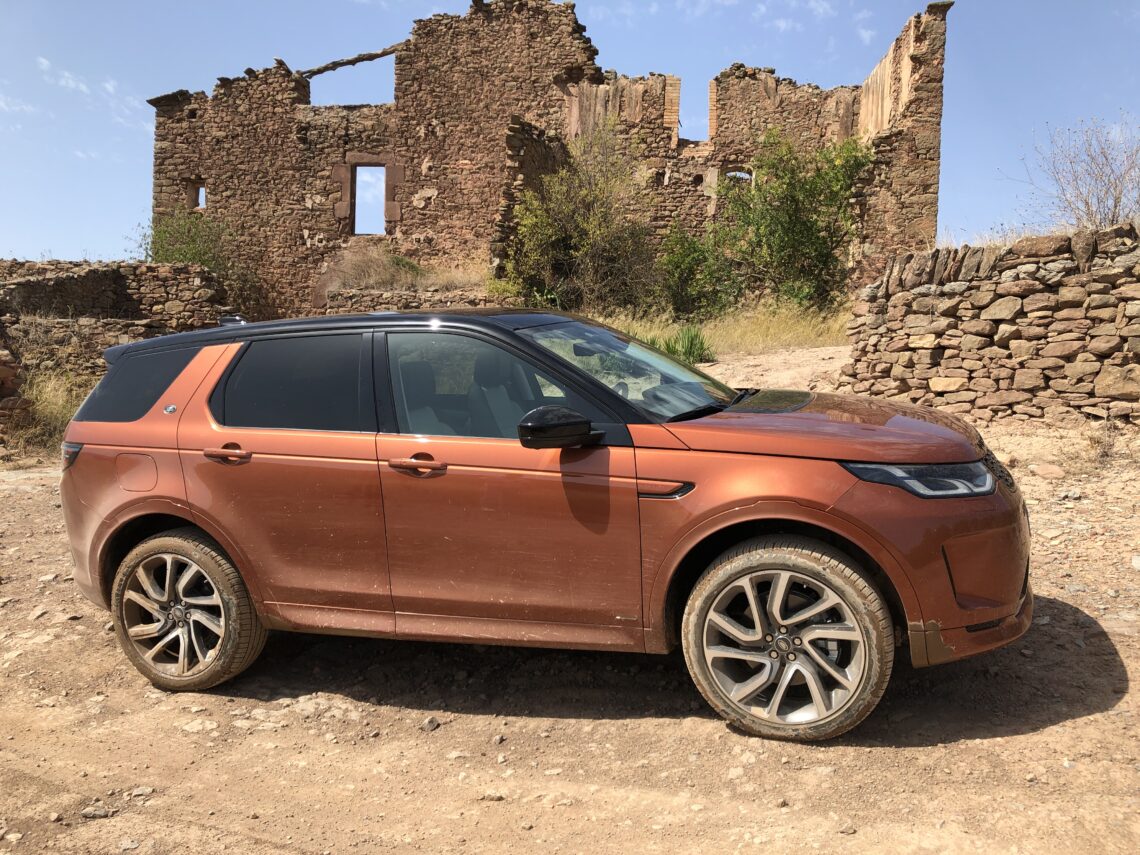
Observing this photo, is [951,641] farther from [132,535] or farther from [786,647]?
[132,535]

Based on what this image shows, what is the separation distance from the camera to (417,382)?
164 inches

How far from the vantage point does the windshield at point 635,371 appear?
4.04m

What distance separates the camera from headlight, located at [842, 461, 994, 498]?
11.3 ft

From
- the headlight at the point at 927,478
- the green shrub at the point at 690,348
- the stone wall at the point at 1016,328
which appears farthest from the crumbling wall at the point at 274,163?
the headlight at the point at 927,478

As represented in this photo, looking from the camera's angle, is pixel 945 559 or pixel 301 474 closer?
pixel 945 559

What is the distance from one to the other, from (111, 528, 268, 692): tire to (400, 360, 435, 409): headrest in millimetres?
1251

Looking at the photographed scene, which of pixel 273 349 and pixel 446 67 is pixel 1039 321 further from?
pixel 446 67

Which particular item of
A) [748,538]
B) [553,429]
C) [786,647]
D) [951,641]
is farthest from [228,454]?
[951,641]

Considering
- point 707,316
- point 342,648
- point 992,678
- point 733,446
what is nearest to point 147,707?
point 342,648

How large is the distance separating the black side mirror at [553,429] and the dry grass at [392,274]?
16718 millimetres

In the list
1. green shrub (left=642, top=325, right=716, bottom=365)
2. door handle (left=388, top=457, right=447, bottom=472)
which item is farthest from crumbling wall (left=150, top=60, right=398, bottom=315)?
door handle (left=388, top=457, right=447, bottom=472)

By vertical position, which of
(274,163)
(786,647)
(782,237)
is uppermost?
(274,163)

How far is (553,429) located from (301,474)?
130 centimetres

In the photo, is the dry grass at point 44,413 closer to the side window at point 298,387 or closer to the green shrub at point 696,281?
the side window at point 298,387
